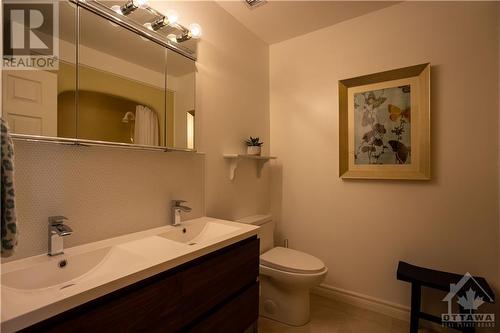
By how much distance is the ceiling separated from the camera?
1906mm

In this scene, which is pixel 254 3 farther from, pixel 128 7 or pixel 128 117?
pixel 128 117

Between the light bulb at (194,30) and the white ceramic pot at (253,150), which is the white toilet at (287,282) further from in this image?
the light bulb at (194,30)

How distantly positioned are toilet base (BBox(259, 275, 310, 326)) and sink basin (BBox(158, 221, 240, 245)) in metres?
0.65

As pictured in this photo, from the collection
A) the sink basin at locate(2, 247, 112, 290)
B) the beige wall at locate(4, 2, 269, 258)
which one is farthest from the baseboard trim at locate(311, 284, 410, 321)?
the sink basin at locate(2, 247, 112, 290)

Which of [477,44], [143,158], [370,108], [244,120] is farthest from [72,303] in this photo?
[477,44]

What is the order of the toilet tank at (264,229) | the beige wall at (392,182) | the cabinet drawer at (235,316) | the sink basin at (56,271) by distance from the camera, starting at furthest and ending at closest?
the toilet tank at (264,229) < the beige wall at (392,182) < the cabinet drawer at (235,316) < the sink basin at (56,271)

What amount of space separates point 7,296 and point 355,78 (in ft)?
7.76

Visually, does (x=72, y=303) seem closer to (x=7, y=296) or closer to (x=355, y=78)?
(x=7, y=296)

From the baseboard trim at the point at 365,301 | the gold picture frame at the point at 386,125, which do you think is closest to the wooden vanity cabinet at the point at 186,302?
the baseboard trim at the point at 365,301

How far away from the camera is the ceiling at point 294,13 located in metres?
1.91

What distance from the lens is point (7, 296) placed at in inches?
27.0

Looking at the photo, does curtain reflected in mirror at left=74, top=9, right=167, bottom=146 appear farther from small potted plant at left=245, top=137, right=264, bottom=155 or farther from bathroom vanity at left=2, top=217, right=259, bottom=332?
small potted plant at left=245, top=137, right=264, bottom=155

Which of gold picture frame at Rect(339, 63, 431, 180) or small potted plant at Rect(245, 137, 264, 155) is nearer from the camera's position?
gold picture frame at Rect(339, 63, 431, 180)

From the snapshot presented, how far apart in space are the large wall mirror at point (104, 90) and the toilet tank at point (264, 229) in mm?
835
